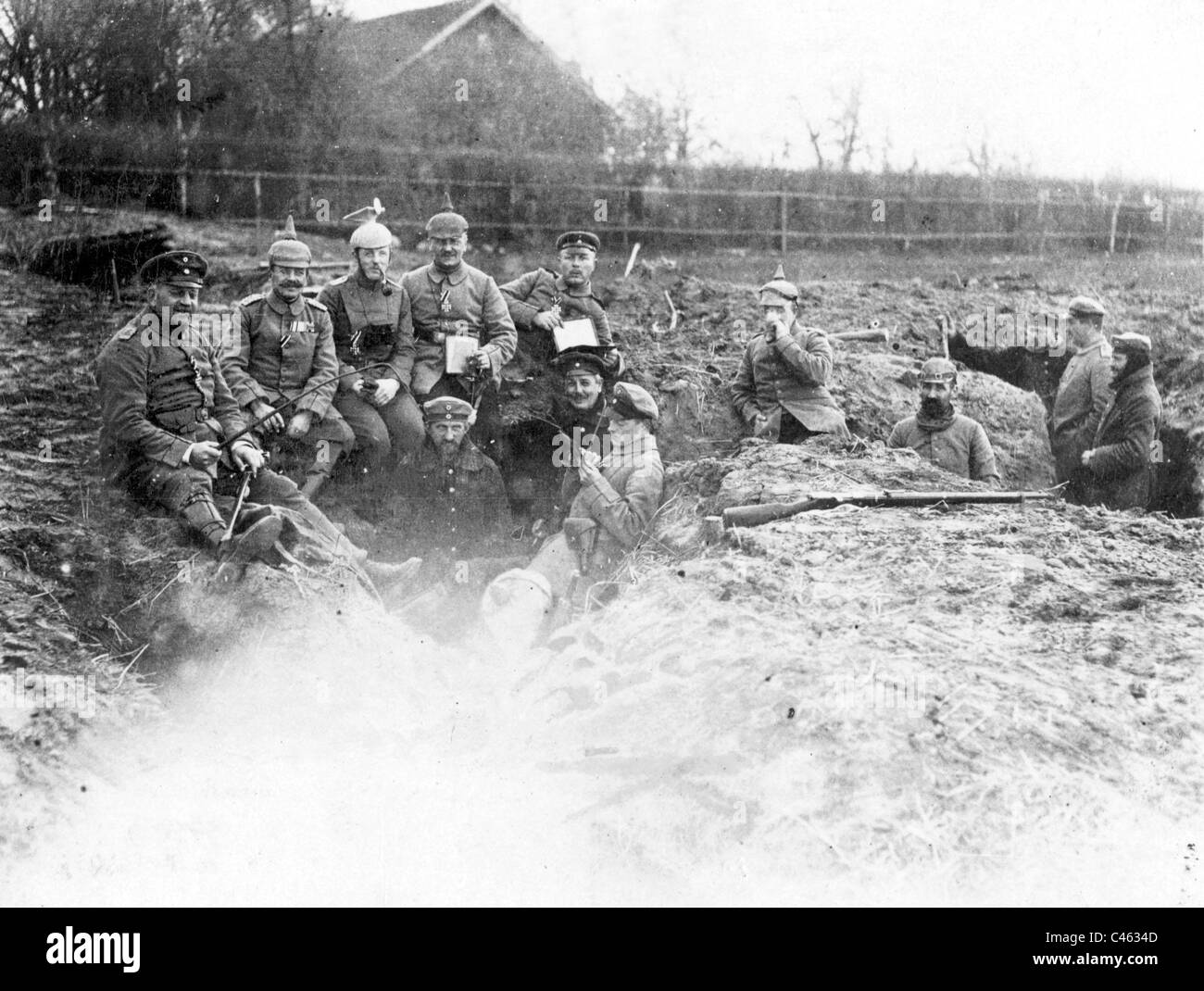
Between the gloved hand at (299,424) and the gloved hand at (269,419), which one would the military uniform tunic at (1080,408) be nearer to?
the gloved hand at (299,424)

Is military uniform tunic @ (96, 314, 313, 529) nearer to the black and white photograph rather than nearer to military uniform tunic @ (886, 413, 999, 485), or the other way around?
the black and white photograph

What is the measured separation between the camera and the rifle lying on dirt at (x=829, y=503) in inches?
283

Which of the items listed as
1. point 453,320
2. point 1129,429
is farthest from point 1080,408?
point 453,320

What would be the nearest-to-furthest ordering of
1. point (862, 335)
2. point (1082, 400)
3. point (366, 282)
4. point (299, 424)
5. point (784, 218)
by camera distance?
point (299, 424) < point (366, 282) < point (1082, 400) < point (862, 335) < point (784, 218)

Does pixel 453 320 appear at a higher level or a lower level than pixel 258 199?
lower

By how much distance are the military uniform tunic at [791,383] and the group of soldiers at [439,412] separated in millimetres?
13

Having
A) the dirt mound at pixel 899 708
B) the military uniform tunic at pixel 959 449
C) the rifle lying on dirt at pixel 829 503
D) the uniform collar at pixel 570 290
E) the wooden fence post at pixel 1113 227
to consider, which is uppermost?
the wooden fence post at pixel 1113 227

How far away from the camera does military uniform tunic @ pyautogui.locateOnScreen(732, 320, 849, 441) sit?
8.88 m

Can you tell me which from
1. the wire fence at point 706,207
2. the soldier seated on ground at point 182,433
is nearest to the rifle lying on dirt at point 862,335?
the wire fence at point 706,207

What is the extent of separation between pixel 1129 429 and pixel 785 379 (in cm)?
245

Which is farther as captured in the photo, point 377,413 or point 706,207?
point 706,207

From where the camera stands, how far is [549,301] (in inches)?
366

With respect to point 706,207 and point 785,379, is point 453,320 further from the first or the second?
point 706,207
